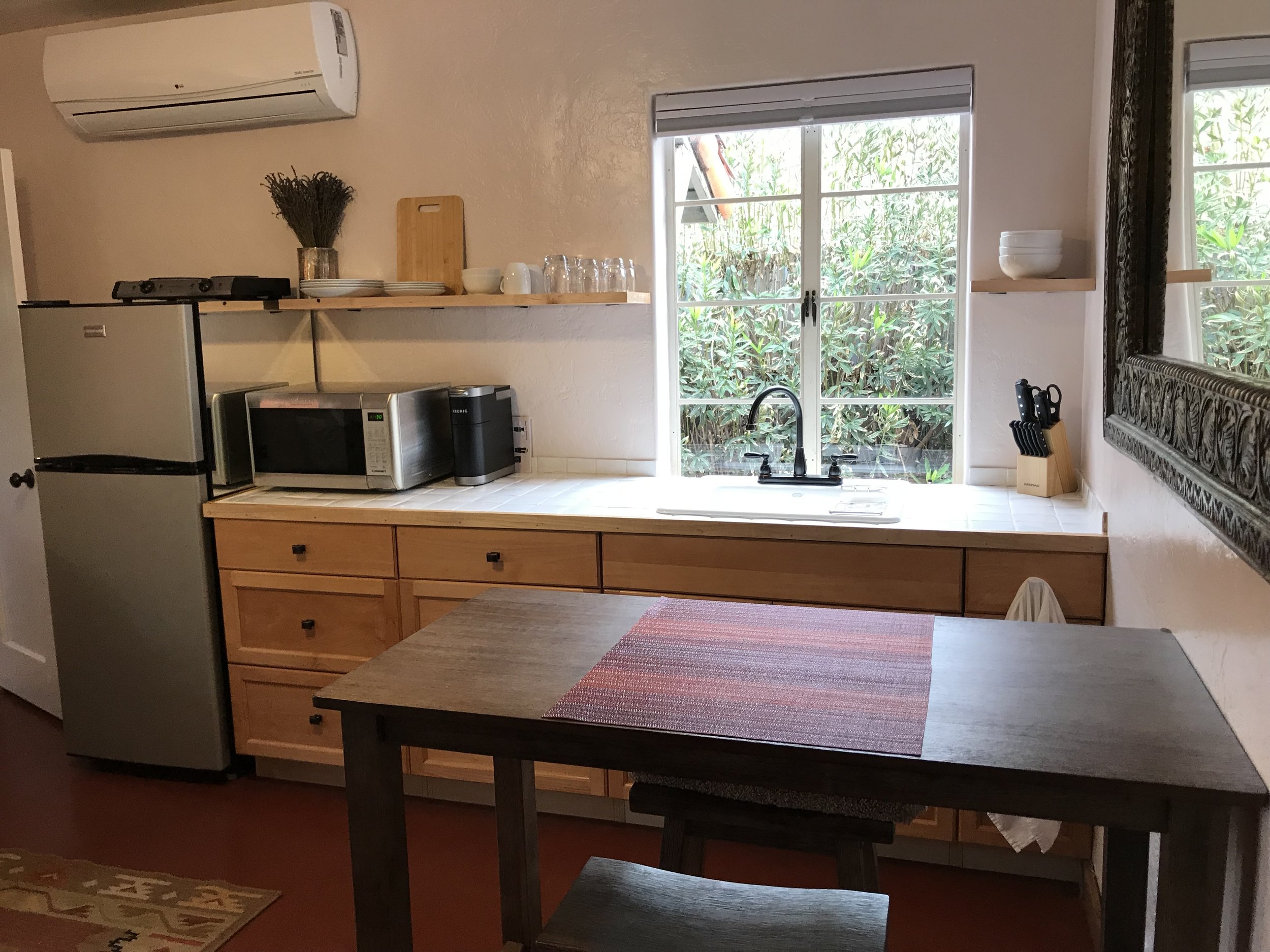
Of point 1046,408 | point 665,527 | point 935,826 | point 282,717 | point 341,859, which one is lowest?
point 341,859

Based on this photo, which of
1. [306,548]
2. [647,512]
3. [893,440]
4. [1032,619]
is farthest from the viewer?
A: [893,440]

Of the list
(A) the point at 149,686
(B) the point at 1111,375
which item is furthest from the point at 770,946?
(A) the point at 149,686

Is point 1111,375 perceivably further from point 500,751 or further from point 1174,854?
point 500,751

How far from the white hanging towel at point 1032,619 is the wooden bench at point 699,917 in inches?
28.3

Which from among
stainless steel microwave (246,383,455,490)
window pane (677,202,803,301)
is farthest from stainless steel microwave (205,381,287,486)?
window pane (677,202,803,301)

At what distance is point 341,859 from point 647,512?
1231 millimetres

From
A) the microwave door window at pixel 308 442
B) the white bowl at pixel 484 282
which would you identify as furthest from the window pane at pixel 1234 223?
the microwave door window at pixel 308 442

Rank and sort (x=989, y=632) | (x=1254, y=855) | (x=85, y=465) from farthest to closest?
(x=85, y=465)
(x=989, y=632)
(x=1254, y=855)

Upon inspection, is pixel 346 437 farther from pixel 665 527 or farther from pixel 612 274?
pixel 665 527

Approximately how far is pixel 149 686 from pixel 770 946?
7.79ft

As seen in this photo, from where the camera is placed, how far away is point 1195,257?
1227 millimetres

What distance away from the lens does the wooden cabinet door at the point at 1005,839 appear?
7.77 ft

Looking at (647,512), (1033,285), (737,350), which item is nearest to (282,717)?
(647,512)

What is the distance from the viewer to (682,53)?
304 centimetres
